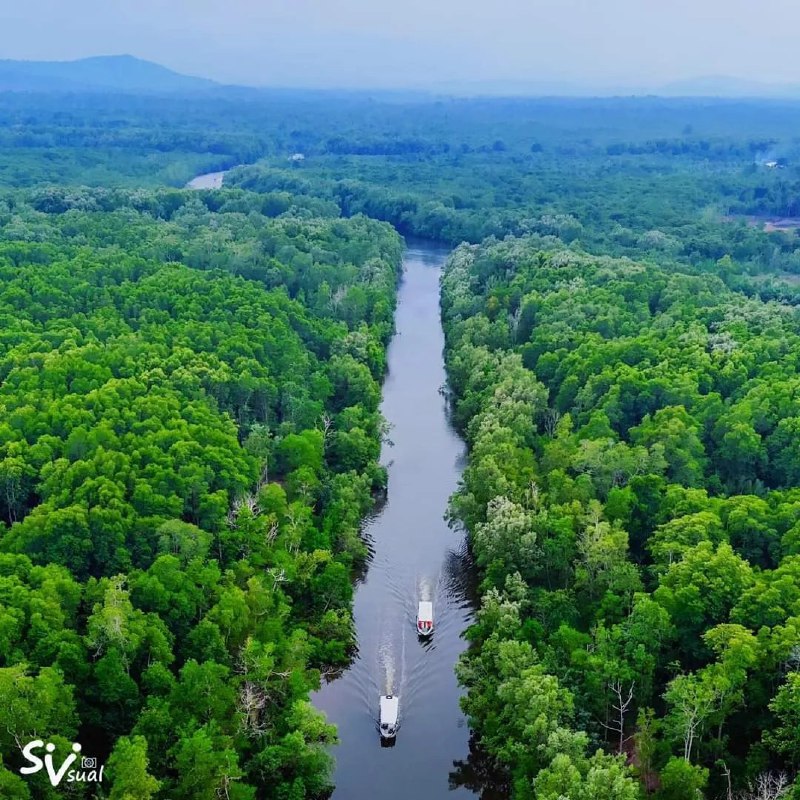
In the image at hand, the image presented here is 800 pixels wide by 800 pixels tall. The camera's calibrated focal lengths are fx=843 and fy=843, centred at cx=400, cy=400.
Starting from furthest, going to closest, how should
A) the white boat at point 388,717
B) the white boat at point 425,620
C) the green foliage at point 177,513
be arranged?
1. the white boat at point 425,620
2. the white boat at point 388,717
3. the green foliage at point 177,513

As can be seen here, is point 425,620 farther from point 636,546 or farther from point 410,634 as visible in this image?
point 636,546

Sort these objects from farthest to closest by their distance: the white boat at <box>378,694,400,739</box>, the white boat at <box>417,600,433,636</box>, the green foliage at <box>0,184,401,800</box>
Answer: the white boat at <box>417,600,433,636</box> < the white boat at <box>378,694,400,739</box> < the green foliage at <box>0,184,401,800</box>

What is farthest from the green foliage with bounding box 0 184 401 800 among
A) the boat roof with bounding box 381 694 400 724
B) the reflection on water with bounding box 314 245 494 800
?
the boat roof with bounding box 381 694 400 724

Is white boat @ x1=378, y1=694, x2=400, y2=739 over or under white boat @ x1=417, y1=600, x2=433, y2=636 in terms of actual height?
under

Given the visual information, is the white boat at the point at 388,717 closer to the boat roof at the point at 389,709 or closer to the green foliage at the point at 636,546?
the boat roof at the point at 389,709

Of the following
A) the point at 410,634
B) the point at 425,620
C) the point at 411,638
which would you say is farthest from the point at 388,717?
the point at 425,620

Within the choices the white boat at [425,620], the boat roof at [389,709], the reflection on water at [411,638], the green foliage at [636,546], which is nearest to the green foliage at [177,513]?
the reflection on water at [411,638]

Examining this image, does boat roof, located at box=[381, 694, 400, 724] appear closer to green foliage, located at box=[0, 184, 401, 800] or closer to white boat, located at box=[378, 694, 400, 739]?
white boat, located at box=[378, 694, 400, 739]
